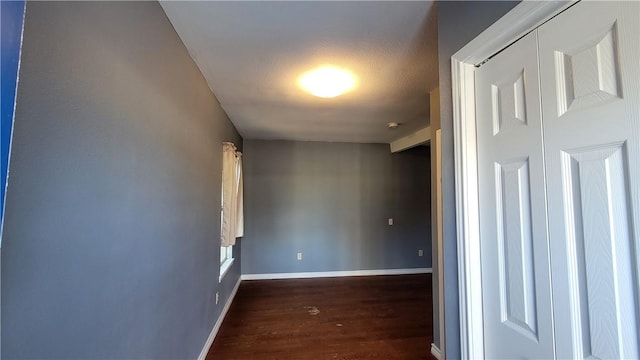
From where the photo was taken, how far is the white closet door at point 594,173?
684 millimetres

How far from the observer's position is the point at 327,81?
2.32m

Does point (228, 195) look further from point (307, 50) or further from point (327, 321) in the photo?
point (307, 50)

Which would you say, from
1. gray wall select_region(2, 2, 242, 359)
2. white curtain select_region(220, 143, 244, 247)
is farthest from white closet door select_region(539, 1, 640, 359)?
white curtain select_region(220, 143, 244, 247)

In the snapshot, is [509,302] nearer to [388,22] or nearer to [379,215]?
[388,22]

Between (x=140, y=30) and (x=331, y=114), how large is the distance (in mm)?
2369

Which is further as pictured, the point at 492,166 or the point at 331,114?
the point at 331,114

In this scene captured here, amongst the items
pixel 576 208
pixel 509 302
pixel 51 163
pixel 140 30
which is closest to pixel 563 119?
pixel 576 208

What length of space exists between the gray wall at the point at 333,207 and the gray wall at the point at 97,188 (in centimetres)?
306

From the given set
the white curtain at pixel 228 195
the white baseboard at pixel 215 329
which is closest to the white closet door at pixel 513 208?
the white baseboard at pixel 215 329

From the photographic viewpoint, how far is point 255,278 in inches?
191

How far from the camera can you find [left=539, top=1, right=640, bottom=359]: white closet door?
2.24 feet

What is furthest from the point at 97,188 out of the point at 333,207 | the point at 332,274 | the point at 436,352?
the point at 332,274

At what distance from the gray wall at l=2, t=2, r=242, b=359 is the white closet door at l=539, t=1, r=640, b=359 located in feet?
4.68

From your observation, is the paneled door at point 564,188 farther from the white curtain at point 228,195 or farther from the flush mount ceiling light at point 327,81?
the white curtain at point 228,195
